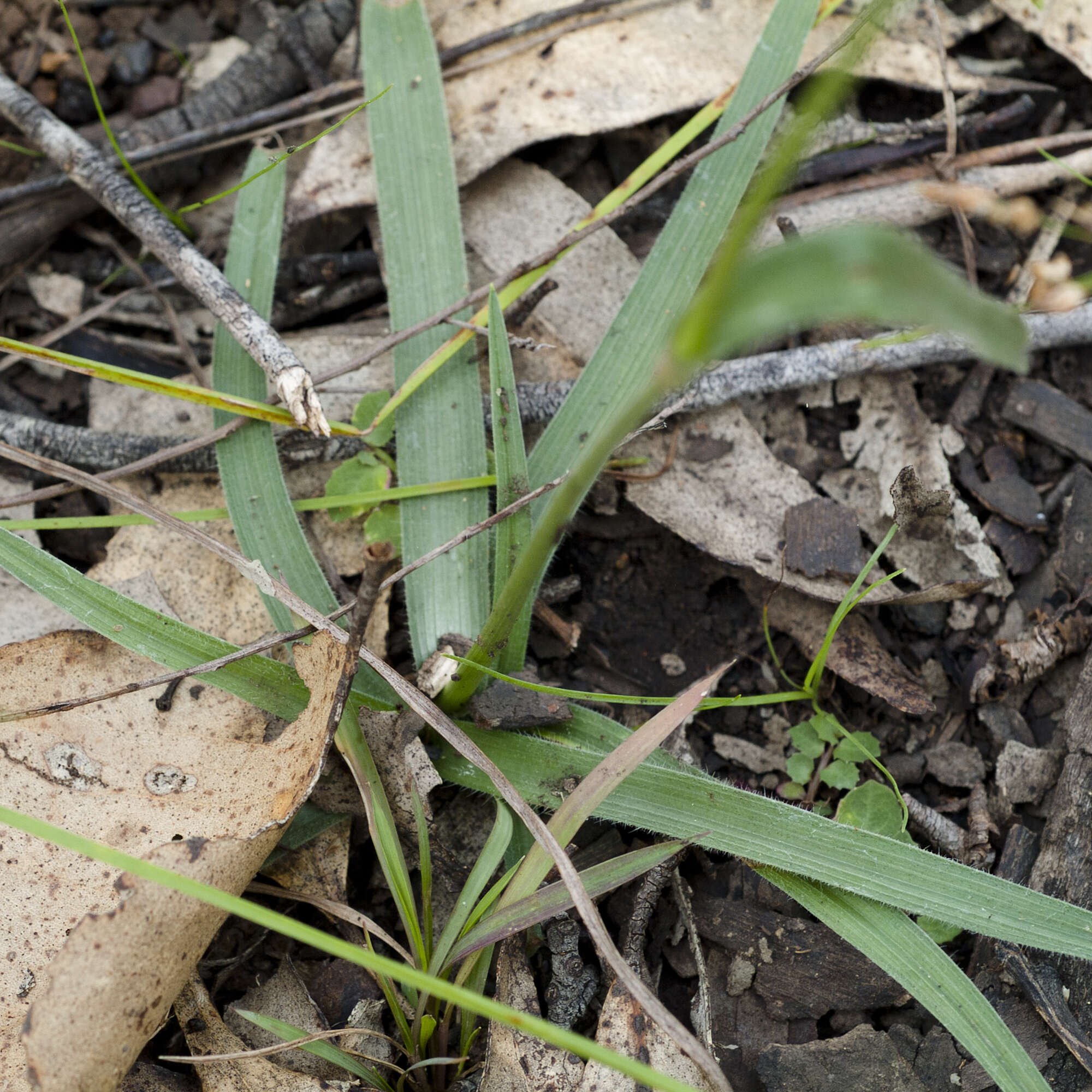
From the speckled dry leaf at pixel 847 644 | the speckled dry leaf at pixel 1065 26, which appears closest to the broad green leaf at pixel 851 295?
the speckled dry leaf at pixel 847 644

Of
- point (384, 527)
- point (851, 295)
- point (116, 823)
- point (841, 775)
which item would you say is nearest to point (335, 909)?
point (116, 823)

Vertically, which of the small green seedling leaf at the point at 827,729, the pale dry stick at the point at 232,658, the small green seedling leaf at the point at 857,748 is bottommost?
the small green seedling leaf at the point at 857,748

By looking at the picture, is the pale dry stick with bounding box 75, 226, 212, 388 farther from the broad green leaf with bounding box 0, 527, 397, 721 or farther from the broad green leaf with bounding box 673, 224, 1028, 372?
the broad green leaf with bounding box 673, 224, 1028, 372

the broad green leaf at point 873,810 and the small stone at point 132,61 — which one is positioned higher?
the small stone at point 132,61

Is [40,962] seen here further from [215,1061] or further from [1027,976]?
[1027,976]

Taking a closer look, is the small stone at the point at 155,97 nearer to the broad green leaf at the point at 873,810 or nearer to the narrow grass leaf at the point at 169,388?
the narrow grass leaf at the point at 169,388

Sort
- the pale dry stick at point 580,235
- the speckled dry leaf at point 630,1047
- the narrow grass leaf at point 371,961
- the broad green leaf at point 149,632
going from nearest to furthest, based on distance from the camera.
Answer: the narrow grass leaf at point 371,961
the speckled dry leaf at point 630,1047
the broad green leaf at point 149,632
the pale dry stick at point 580,235

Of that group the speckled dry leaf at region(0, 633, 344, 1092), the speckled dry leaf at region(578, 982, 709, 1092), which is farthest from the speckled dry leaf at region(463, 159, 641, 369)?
the speckled dry leaf at region(578, 982, 709, 1092)

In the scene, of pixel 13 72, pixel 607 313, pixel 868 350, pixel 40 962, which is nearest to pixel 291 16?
pixel 13 72
